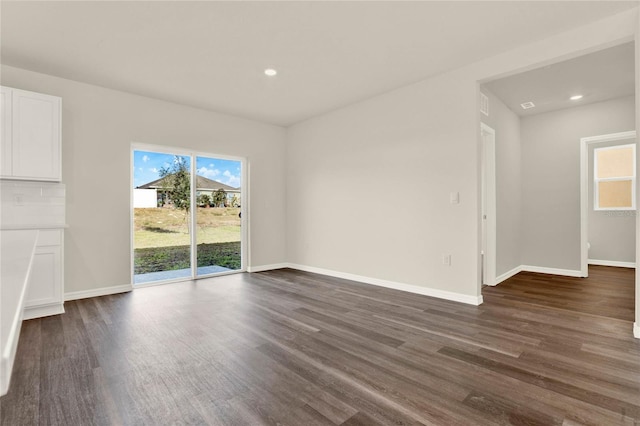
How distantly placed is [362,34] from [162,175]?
356 centimetres

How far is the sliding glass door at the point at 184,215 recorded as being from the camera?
472 cm

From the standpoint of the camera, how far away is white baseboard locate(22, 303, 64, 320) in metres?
3.36

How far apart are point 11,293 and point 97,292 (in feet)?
14.4

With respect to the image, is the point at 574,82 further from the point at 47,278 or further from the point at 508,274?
the point at 47,278

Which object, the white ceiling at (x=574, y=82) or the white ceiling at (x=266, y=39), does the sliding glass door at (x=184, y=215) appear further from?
the white ceiling at (x=574, y=82)

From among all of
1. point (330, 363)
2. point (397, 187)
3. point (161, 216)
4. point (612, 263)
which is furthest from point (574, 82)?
point (161, 216)

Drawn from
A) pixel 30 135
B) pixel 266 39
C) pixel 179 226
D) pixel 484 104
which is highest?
pixel 266 39

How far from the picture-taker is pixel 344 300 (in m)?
3.88

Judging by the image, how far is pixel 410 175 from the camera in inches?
167

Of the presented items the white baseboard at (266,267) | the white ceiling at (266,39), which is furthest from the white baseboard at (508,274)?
the white baseboard at (266,267)

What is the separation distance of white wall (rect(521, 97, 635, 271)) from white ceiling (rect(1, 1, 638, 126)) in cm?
288

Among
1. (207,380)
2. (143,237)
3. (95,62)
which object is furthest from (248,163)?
(207,380)

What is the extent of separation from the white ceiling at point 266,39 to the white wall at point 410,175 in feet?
0.63

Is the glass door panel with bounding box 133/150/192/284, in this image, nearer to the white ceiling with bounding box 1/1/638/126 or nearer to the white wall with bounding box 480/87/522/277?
the white ceiling with bounding box 1/1/638/126
